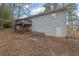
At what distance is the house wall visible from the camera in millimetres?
2191

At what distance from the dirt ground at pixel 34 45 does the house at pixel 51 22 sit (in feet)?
0.25

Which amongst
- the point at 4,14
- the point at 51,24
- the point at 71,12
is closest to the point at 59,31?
the point at 51,24

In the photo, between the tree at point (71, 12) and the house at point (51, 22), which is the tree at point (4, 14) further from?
the tree at point (71, 12)

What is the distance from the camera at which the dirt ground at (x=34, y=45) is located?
221 cm

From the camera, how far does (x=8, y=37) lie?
7.26 feet

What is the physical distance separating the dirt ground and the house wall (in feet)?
0.24

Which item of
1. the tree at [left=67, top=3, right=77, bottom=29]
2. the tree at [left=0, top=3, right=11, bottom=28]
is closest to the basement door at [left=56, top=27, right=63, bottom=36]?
the tree at [left=67, top=3, right=77, bottom=29]

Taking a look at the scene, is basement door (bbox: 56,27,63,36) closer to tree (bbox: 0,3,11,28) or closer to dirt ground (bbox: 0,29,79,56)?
dirt ground (bbox: 0,29,79,56)

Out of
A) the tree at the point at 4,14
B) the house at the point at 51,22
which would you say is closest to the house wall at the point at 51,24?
the house at the point at 51,22

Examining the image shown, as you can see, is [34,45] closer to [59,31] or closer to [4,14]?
[59,31]

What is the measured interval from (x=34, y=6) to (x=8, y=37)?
0.48 m

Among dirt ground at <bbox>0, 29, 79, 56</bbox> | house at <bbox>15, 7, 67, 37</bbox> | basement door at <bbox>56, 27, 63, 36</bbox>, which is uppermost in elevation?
house at <bbox>15, 7, 67, 37</bbox>

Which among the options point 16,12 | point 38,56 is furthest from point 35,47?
point 16,12

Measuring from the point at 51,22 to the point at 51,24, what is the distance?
0.02 metres
